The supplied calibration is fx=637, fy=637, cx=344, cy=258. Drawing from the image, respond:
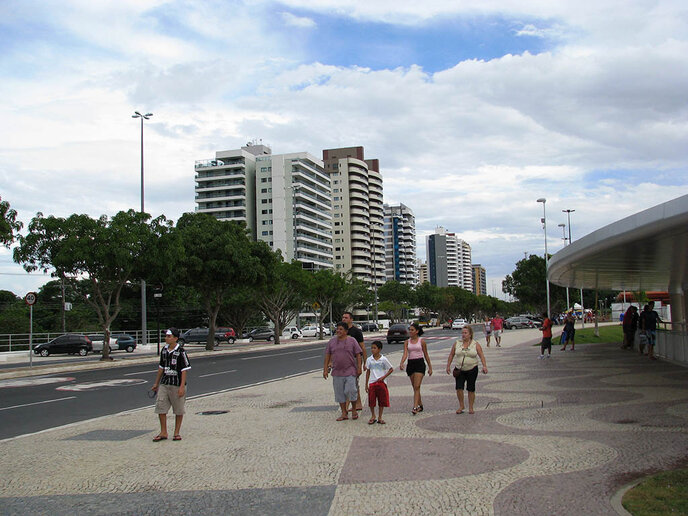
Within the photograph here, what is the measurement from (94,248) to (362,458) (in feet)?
78.5

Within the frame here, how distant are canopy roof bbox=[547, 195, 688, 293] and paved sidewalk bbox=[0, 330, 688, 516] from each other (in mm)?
3108

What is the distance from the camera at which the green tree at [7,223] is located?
69.2 feet

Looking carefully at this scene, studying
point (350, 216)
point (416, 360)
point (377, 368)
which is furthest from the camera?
point (350, 216)

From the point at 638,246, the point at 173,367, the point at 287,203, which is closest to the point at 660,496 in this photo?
the point at 173,367

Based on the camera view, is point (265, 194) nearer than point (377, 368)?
No

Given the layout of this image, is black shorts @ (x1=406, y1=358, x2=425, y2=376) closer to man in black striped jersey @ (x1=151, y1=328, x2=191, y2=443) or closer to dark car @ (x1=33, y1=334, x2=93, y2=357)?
man in black striped jersey @ (x1=151, y1=328, x2=191, y2=443)

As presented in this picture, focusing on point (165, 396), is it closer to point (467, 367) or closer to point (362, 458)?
point (362, 458)

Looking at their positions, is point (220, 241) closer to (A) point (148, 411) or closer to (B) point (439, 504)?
(A) point (148, 411)

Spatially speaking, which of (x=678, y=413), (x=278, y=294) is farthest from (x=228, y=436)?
(x=278, y=294)

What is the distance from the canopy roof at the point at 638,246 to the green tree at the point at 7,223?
17.8 m

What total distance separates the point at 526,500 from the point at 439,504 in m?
0.82

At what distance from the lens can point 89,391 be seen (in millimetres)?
17203

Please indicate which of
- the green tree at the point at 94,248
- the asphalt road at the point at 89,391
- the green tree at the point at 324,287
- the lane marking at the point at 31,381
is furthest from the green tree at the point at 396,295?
the lane marking at the point at 31,381

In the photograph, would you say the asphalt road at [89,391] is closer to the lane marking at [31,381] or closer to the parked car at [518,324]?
the lane marking at [31,381]
